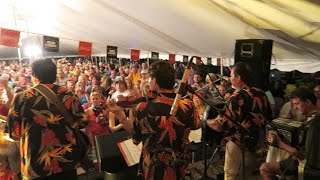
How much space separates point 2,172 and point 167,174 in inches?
77.2

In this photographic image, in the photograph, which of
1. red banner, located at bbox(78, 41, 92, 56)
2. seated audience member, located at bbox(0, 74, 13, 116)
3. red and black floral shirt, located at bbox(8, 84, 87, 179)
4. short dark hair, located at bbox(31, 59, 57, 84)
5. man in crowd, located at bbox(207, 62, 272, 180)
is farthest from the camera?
red banner, located at bbox(78, 41, 92, 56)

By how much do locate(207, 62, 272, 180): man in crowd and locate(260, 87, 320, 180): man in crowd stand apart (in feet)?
0.68

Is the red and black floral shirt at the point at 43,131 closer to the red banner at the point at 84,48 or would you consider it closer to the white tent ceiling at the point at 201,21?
the white tent ceiling at the point at 201,21

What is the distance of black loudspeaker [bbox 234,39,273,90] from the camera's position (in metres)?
4.34

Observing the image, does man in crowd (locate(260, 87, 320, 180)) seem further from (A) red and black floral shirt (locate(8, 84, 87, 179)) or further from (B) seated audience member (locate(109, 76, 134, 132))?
(A) red and black floral shirt (locate(8, 84, 87, 179))

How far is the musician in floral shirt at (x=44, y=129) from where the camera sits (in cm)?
203

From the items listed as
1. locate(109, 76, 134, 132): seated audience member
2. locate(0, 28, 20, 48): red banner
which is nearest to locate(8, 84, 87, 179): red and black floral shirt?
locate(109, 76, 134, 132): seated audience member

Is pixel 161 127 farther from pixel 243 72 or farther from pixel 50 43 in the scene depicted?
pixel 50 43

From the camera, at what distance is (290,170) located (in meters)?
2.88

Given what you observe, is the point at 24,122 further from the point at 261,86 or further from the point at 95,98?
the point at 261,86

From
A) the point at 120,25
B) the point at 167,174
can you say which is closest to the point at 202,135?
the point at 167,174

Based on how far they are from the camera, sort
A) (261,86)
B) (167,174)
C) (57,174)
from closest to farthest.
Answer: (167,174) → (57,174) → (261,86)

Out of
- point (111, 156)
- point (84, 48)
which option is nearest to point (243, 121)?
point (111, 156)

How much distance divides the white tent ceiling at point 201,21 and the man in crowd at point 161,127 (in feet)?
5.13
